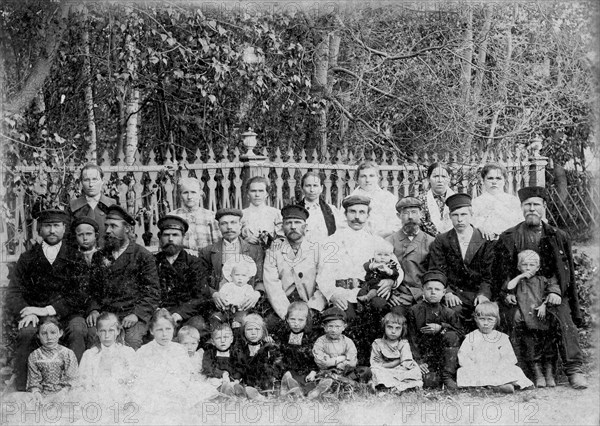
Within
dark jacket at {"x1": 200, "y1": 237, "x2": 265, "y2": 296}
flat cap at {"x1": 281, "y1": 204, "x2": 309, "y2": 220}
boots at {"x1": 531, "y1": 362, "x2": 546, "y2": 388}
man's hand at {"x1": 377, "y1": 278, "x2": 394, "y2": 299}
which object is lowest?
boots at {"x1": 531, "y1": 362, "x2": 546, "y2": 388}

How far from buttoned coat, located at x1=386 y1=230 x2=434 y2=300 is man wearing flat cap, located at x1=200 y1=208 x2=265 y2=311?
111 centimetres

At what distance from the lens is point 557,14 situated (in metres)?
6.88

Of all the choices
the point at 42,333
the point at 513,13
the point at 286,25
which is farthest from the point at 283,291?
the point at 513,13

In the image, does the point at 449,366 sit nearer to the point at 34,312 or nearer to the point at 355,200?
the point at 355,200

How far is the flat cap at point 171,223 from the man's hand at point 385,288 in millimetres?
1613

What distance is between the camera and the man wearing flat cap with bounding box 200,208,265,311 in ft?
21.3

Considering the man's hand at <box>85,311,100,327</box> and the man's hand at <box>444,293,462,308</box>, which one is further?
the man's hand at <box>444,293,462,308</box>

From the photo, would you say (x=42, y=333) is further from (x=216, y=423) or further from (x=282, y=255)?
(x=282, y=255)

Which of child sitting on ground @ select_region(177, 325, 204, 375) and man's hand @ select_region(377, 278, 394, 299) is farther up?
man's hand @ select_region(377, 278, 394, 299)

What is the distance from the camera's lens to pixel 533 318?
6324mm

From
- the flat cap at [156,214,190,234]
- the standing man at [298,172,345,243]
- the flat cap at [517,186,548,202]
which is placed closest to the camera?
the flat cap at [156,214,190,234]

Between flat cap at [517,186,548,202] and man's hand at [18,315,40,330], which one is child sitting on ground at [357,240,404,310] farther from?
man's hand at [18,315,40,330]

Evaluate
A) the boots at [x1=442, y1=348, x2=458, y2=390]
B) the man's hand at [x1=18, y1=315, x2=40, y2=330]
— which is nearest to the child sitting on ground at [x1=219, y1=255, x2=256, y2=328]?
the man's hand at [x1=18, y1=315, x2=40, y2=330]

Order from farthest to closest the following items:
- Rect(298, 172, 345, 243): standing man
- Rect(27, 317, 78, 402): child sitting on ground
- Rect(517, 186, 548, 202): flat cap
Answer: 1. Rect(298, 172, 345, 243): standing man
2. Rect(517, 186, 548, 202): flat cap
3. Rect(27, 317, 78, 402): child sitting on ground
